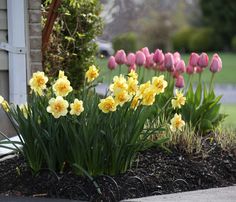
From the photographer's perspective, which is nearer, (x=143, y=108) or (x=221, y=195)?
(x=221, y=195)

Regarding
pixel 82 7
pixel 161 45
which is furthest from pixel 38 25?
pixel 161 45

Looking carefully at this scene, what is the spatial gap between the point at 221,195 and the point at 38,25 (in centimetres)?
282

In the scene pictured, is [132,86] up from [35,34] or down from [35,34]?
down

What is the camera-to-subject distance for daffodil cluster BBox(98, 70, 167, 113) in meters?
5.21

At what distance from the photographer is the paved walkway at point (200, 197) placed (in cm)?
494

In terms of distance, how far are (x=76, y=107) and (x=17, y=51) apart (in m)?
1.92

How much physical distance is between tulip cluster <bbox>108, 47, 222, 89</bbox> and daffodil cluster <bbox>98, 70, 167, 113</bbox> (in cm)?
148

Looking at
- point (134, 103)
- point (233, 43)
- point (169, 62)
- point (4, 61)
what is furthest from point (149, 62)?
point (233, 43)

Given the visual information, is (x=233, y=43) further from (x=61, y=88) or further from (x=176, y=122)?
(x=61, y=88)

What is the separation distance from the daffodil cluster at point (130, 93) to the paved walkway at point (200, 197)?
2.33 ft

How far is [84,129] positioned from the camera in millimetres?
5215

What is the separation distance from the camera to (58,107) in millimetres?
5098

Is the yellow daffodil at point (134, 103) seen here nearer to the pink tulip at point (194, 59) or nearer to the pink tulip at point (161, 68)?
the pink tulip at point (194, 59)

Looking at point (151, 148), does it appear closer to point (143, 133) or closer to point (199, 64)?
point (143, 133)
